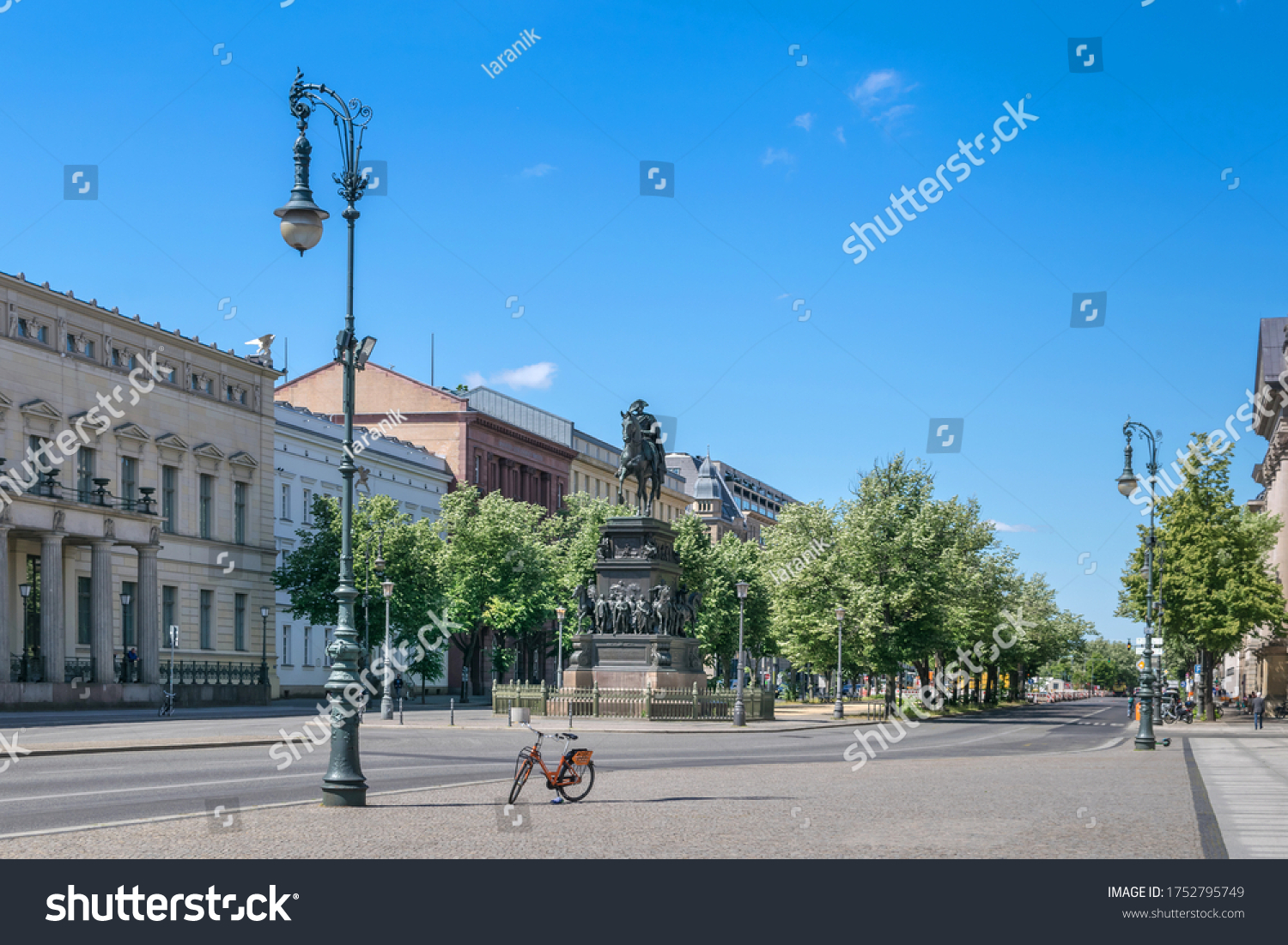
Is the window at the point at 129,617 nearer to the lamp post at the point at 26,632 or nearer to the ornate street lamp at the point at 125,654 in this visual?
the ornate street lamp at the point at 125,654

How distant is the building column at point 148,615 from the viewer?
61.4 metres

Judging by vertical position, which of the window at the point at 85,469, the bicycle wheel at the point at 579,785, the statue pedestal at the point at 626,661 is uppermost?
the window at the point at 85,469

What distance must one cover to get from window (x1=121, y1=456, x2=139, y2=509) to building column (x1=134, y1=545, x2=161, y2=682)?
15.4 ft

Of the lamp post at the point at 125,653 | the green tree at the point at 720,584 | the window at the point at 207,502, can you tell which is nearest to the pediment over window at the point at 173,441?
the window at the point at 207,502

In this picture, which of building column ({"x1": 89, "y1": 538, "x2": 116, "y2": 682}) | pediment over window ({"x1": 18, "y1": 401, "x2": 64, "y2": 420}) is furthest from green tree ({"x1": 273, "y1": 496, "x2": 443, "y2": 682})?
pediment over window ({"x1": 18, "y1": 401, "x2": 64, "y2": 420})

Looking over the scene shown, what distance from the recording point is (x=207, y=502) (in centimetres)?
7238

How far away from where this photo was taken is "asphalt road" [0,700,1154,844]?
18328mm

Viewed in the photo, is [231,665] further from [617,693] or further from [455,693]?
[617,693]

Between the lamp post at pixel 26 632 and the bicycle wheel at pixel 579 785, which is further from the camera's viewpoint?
the lamp post at pixel 26 632

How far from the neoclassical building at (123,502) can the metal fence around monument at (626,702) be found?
18010 millimetres

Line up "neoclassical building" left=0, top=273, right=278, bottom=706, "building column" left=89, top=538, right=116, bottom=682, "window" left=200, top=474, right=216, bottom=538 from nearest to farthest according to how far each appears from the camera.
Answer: "neoclassical building" left=0, top=273, right=278, bottom=706
"building column" left=89, top=538, right=116, bottom=682
"window" left=200, top=474, right=216, bottom=538

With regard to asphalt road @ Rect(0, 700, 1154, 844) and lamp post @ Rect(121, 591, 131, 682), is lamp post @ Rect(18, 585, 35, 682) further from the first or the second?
asphalt road @ Rect(0, 700, 1154, 844)

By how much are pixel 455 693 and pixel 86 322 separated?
135 feet

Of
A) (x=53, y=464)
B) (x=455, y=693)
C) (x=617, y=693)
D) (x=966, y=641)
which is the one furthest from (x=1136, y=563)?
(x=53, y=464)
